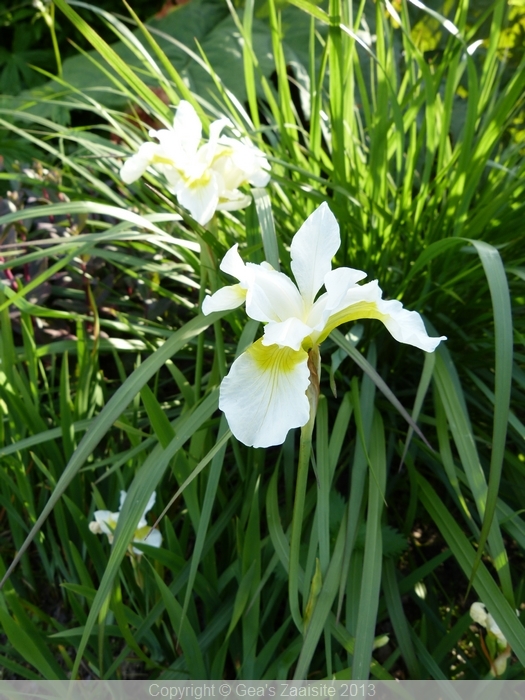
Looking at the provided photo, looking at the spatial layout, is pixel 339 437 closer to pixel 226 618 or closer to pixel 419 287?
pixel 226 618

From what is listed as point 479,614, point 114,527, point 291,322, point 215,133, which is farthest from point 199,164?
point 479,614

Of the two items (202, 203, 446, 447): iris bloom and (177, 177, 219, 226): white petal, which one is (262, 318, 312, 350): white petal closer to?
(202, 203, 446, 447): iris bloom

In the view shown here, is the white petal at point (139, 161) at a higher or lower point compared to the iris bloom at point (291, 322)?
higher

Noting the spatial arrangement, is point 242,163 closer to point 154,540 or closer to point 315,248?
point 315,248

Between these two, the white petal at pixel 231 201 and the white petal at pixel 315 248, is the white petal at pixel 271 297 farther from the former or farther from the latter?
the white petal at pixel 231 201

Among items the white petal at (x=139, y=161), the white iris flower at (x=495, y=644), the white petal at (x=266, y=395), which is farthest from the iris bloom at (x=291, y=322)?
the white iris flower at (x=495, y=644)

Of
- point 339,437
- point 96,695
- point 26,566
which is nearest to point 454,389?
point 339,437
